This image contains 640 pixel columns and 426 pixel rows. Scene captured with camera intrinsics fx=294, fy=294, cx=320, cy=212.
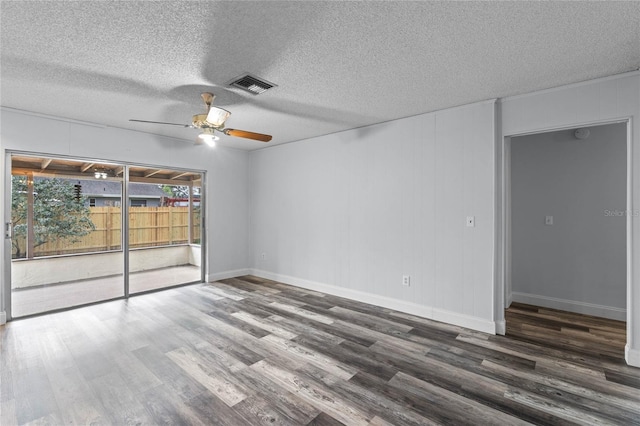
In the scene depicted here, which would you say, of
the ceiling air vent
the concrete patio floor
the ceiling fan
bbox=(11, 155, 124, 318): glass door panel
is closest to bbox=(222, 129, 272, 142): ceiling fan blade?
the ceiling fan

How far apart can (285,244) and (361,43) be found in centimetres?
385

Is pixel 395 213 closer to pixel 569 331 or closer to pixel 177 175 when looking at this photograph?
pixel 569 331

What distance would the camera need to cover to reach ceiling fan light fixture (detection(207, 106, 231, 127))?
2824mm

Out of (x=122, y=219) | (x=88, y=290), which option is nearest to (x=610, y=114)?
(x=122, y=219)

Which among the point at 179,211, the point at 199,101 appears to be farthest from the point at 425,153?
the point at 179,211

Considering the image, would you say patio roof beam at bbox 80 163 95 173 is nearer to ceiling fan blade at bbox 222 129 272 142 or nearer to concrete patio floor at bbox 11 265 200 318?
concrete patio floor at bbox 11 265 200 318

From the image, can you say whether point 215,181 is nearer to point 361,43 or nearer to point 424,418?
point 361,43

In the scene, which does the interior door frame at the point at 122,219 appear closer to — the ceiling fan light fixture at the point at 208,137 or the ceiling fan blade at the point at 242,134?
the ceiling fan light fixture at the point at 208,137

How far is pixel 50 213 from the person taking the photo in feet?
12.9

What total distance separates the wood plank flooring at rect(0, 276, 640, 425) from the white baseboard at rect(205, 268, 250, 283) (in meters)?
1.54

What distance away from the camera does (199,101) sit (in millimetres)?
3270

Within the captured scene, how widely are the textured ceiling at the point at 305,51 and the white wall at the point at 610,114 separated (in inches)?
6.3

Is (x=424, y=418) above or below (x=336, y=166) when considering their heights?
below

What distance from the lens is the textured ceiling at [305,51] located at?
1.78m
